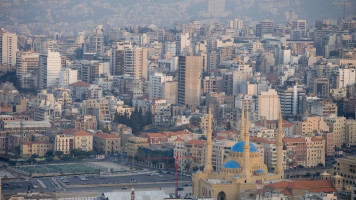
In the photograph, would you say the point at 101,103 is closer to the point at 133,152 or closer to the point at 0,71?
the point at 133,152

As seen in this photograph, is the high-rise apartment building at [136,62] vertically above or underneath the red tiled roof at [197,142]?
above

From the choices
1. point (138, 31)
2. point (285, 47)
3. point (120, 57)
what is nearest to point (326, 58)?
point (285, 47)

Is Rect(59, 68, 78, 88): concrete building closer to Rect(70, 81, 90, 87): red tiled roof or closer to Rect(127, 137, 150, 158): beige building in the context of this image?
Rect(70, 81, 90, 87): red tiled roof

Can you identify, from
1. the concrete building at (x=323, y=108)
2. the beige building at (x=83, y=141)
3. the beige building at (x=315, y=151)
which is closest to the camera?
the beige building at (x=315, y=151)

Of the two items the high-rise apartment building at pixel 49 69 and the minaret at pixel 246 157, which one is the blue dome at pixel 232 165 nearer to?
the minaret at pixel 246 157

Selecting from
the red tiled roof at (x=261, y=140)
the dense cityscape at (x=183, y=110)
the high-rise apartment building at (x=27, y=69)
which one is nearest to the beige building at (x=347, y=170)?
the dense cityscape at (x=183, y=110)

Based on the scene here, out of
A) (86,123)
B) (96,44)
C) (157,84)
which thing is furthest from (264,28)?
(86,123)
